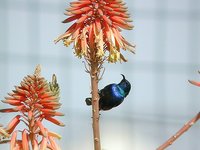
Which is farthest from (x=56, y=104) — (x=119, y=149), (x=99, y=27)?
(x=119, y=149)

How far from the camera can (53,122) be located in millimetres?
2281


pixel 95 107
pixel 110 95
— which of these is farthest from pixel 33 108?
pixel 110 95

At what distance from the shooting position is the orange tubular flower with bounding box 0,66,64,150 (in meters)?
2.26

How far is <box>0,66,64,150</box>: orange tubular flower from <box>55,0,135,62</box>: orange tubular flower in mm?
181

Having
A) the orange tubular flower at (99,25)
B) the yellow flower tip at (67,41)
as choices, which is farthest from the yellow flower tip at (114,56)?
the yellow flower tip at (67,41)

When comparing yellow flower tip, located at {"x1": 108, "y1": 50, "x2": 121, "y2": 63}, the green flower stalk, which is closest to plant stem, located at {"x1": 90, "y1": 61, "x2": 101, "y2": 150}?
the green flower stalk

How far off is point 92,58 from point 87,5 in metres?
0.16

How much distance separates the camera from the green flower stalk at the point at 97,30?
7.75 feet

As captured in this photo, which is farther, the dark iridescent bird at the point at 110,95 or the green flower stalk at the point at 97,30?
the dark iridescent bird at the point at 110,95

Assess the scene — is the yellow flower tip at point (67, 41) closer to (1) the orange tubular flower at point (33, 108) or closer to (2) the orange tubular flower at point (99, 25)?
(2) the orange tubular flower at point (99, 25)

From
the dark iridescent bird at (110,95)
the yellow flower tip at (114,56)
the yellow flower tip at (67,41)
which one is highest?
the yellow flower tip at (67,41)

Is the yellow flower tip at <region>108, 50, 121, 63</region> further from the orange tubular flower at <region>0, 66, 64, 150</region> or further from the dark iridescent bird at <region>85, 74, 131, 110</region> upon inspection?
the orange tubular flower at <region>0, 66, 64, 150</region>

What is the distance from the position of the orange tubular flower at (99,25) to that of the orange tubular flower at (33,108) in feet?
0.59

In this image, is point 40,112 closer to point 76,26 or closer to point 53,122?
point 53,122
